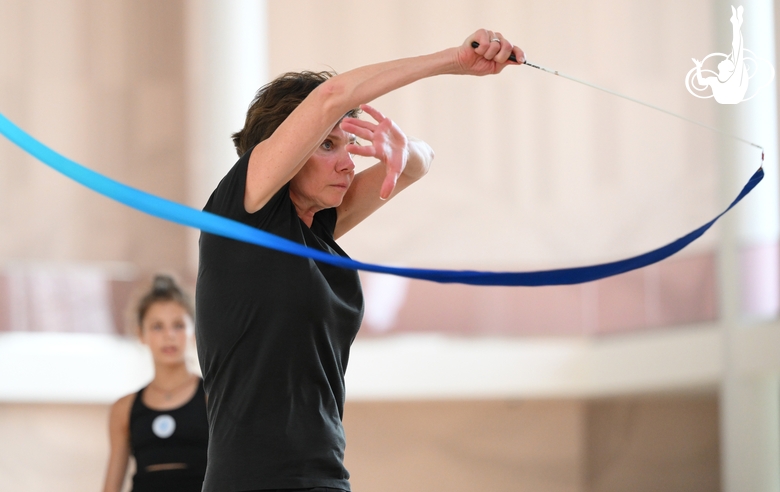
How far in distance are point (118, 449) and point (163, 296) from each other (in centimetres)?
43

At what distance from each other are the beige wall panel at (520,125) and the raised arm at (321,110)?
8.53 ft

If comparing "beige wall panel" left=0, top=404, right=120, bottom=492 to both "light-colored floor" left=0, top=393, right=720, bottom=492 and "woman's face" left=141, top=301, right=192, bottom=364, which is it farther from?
"woman's face" left=141, top=301, right=192, bottom=364

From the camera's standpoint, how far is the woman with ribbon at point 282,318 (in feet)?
3.52

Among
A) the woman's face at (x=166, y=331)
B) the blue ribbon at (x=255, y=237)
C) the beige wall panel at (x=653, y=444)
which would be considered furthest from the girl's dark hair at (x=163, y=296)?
the beige wall panel at (x=653, y=444)

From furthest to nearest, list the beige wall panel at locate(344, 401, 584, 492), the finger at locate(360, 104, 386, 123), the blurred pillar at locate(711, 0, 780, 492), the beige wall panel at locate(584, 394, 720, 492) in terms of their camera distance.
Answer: the beige wall panel at locate(344, 401, 584, 492) → the beige wall panel at locate(584, 394, 720, 492) → the blurred pillar at locate(711, 0, 780, 492) → the finger at locate(360, 104, 386, 123)

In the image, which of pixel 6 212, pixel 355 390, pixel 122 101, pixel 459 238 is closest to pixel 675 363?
pixel 459 238

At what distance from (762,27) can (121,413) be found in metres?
2.49

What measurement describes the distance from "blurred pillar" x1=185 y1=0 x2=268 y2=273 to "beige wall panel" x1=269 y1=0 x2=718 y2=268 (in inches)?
6.1

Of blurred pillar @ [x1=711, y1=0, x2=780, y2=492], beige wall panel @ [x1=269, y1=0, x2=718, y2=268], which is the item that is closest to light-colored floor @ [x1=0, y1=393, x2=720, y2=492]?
blurred pillar @ [x1=711, y1=0, x2=780, y2=492]

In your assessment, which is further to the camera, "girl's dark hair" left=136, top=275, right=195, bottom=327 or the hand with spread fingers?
"girl's dark hair" left=136, top=275, right=195, bottom=327

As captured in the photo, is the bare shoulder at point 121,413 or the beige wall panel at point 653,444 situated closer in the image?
the bare shoulder at point 121,413

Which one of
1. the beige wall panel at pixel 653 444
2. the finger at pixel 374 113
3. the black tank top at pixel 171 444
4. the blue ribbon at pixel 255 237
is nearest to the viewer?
the blue ribbon at pixel 255 237

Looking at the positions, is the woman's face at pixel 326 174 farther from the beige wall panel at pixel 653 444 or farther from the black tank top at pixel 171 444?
the beige wall panel at pixel 653 444

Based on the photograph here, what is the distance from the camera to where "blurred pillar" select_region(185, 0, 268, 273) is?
3648 millimetres
